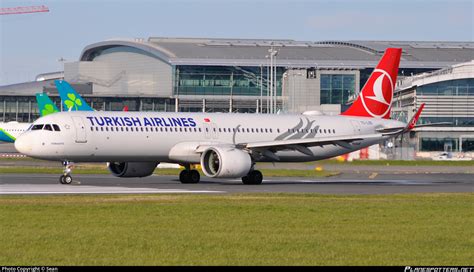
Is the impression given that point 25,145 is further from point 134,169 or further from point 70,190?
point 134,169

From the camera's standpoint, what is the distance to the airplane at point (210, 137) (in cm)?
4634

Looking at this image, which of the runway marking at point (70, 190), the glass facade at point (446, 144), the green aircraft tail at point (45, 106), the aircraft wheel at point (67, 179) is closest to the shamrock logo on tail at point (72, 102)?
the green aircraft tail at point (45, 106)

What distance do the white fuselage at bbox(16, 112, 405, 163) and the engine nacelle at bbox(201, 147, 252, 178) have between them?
97 cm

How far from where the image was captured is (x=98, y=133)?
46.7 metres

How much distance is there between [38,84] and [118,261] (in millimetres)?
154517

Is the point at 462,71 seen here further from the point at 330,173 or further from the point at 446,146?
the point at 330,173

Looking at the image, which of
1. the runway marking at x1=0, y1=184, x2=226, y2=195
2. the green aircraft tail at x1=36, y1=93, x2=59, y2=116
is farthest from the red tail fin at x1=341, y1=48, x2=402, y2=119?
the green aircraft tail at x1=36, y1=93, x2=59, y2=116

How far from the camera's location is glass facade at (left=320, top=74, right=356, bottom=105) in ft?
435

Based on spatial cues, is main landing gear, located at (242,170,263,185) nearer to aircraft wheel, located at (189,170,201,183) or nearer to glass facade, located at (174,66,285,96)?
aircraft wheel, located at (189,170,201,183)

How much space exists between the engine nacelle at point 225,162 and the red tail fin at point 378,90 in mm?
11677

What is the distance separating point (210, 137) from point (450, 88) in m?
71.2

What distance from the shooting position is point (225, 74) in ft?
490

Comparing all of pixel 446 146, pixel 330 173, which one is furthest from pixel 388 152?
pixel 330 173

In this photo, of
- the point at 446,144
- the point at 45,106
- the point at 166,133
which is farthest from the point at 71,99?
the point at 446,144
